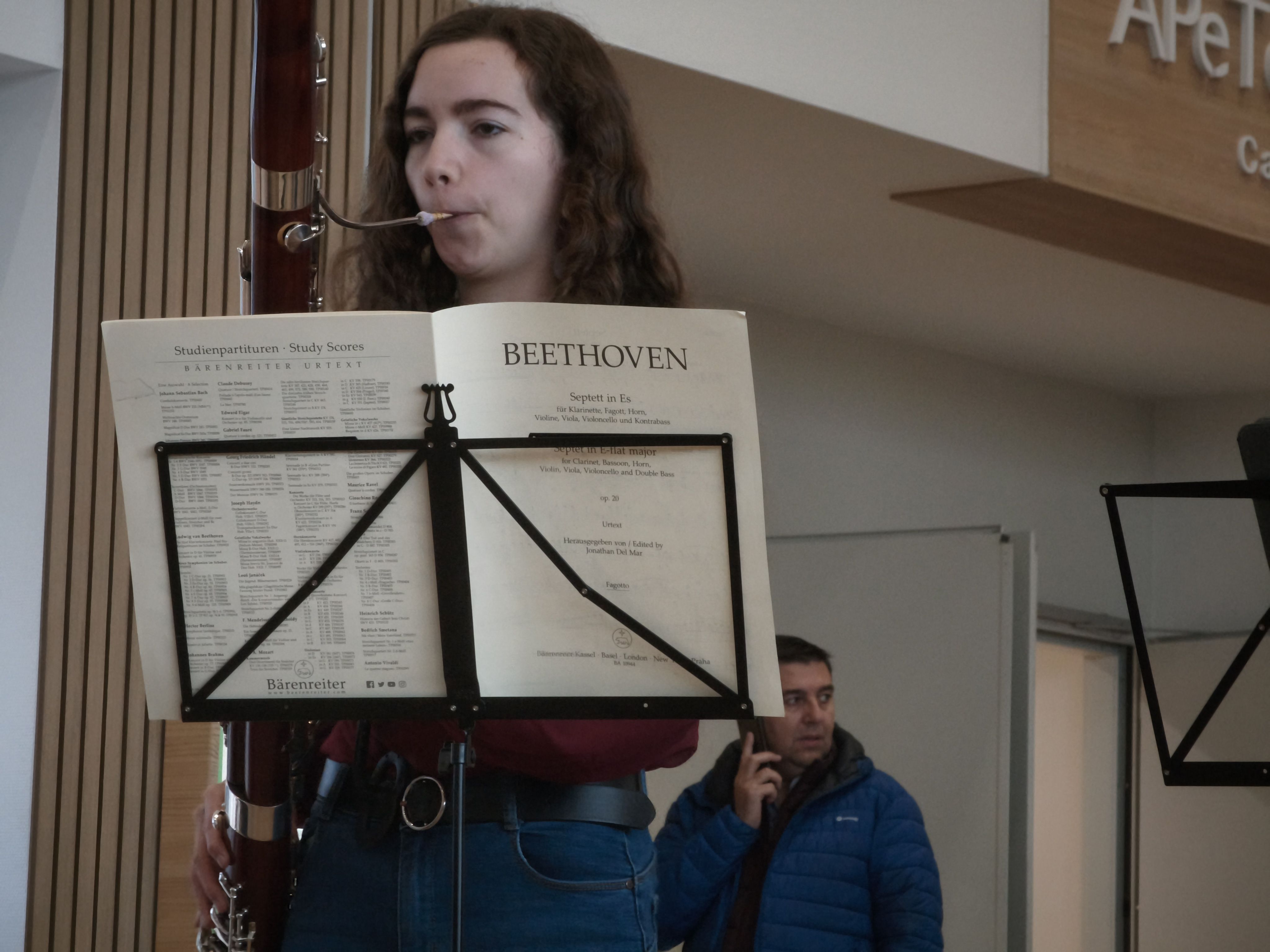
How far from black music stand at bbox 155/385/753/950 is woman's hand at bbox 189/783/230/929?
222 millimetres

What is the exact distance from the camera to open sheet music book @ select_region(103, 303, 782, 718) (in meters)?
1.05

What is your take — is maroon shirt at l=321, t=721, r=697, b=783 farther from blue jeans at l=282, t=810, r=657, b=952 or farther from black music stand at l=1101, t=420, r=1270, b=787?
black music stand at l=1101, t=420, r=1270, b=787

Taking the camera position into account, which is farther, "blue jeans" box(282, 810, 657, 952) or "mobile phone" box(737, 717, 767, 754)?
"mobile phone" box(737, 717, 767, 754)

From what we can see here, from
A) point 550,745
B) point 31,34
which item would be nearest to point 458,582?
point 550,745

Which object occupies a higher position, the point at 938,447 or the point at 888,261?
the point at 888,261

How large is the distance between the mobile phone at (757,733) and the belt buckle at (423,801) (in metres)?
2.16

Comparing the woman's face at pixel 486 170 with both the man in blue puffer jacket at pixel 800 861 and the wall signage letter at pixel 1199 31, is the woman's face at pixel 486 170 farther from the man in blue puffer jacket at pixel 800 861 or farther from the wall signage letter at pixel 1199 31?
the wall signage letter at pixel 1199 31

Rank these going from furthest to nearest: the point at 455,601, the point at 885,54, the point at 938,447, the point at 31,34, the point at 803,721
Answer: the point at 938,447 < the point at 803,721 < the point at 885,54 < the point at 31,34 < the point at 455,601

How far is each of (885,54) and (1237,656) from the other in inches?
73.7

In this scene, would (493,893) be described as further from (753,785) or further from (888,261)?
(888,261)

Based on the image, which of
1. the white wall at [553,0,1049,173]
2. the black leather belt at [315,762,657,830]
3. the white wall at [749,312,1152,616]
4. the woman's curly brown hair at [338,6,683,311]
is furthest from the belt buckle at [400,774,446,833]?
the white wall at [749,312,1152,616]

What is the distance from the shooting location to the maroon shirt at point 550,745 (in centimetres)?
110

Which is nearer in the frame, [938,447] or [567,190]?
[567,190]

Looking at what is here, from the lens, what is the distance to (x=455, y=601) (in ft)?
3.47
